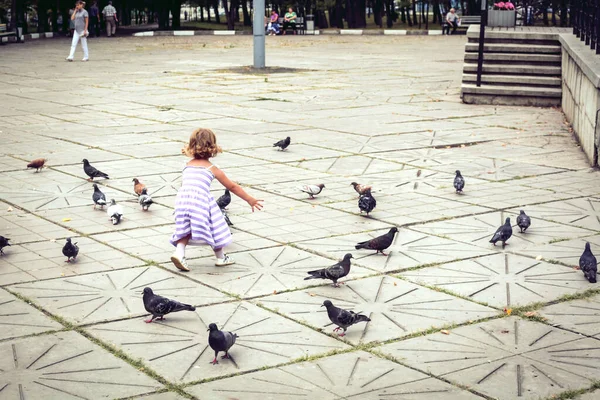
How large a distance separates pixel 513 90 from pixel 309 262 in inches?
469

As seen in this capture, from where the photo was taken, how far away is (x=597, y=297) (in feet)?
21.9

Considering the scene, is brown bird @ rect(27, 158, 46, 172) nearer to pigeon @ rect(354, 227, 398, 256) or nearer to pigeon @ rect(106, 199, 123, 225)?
pigeon @ rect(106, 199, 123, 225)

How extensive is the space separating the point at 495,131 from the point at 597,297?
8423mm

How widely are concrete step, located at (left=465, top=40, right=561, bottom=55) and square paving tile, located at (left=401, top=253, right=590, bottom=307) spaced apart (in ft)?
40.7

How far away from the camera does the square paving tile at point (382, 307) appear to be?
610 centimetres

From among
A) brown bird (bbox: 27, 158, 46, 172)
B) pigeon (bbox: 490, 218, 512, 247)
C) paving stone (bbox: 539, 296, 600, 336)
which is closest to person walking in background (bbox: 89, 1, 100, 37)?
brown bird (bbox: 27, 158, 46, 172)

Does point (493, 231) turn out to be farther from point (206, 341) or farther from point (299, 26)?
point (299, 26)

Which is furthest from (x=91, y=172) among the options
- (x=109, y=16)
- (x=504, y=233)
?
(x=109, y=16)

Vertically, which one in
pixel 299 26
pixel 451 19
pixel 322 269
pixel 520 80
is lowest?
pixel 322 269

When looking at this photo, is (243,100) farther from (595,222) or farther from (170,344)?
(170,344)

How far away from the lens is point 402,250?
26.1 feet

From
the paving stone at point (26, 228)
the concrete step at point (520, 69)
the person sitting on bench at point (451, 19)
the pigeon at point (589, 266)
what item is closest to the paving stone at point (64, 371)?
the paving stone at point (26, 228)

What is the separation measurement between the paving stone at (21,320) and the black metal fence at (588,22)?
11.0 meters

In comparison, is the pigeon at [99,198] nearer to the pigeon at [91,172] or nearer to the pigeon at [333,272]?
the pigeon at [91,172]
